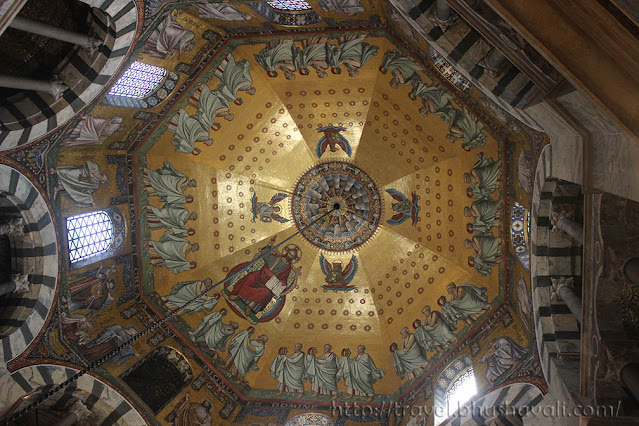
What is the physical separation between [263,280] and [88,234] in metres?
5.68

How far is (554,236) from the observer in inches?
409

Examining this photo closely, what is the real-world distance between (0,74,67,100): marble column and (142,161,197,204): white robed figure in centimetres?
434

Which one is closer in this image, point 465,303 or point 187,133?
point 465,303

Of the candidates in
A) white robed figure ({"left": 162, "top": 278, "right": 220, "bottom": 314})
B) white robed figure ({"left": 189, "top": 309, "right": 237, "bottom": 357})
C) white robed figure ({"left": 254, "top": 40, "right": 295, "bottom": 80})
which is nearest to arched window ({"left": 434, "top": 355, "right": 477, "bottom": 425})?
white robed figure ({"left": 189, "top": 309, "right": 237, "bottom": 357})

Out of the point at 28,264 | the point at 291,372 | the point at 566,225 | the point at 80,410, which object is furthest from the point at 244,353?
the point at 566,225

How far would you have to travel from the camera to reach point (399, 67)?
13797mm

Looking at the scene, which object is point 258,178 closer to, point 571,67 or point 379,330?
point 379,330

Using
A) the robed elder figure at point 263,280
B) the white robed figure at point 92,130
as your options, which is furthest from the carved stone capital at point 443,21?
the robed elder figure at point 263,280

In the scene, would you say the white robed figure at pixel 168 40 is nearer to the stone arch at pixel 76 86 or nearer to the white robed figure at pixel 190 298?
the stone arch at pixel 76 86

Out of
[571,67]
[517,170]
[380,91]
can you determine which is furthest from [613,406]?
[380,91]

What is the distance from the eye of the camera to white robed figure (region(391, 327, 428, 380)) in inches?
585

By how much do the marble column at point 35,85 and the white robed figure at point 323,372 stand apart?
33.0 feet

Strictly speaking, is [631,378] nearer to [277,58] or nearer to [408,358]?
[408,358]

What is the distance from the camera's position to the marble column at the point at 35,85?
9447 millimetres
